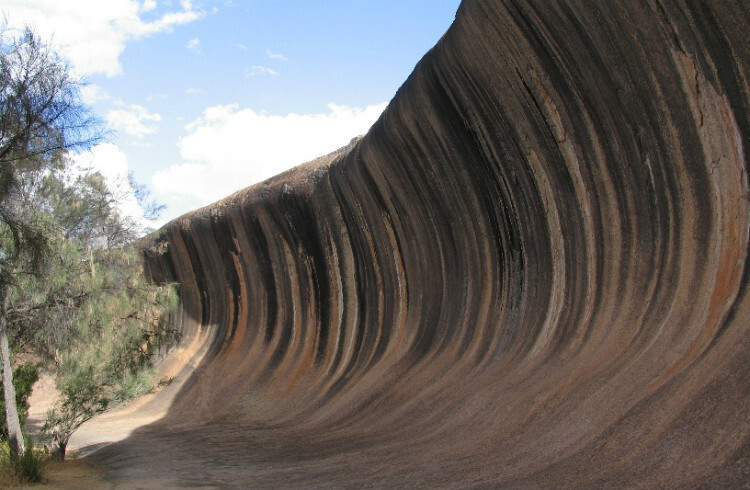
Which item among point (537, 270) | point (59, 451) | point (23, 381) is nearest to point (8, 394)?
point (59, 451)

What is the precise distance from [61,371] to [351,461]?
5281 mm

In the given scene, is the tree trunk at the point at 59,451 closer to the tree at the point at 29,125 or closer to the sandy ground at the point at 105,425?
the sandy ground at the point at 105,425

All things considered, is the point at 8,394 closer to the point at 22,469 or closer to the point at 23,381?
the point at 22,469

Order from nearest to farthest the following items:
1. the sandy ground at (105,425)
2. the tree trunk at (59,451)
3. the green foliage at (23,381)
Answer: the sandy ground at (105,425) < the tree trunk at (59,451) < the green foliage at (23,381)

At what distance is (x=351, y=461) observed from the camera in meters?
8.59

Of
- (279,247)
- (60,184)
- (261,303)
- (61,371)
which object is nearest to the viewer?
(61,371)

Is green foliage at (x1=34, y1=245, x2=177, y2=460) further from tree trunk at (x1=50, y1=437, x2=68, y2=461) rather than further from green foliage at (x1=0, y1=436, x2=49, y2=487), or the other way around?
green foliage at (x1=0, y1=436, x2=49, y2=487)

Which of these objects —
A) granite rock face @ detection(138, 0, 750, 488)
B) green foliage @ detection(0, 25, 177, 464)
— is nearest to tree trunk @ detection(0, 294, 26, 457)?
green foliage @ detection(0, 25, 177, 464)

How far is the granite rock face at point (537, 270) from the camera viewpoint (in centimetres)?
606

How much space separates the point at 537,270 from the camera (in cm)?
984

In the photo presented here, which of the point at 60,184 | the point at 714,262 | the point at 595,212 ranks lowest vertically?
the point at 714,262

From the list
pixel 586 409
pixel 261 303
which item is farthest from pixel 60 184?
pixel 586 409

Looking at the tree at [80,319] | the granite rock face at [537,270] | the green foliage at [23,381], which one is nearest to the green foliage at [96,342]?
the tree at [80,319]

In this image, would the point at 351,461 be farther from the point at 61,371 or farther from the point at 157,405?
the point at 157,405
